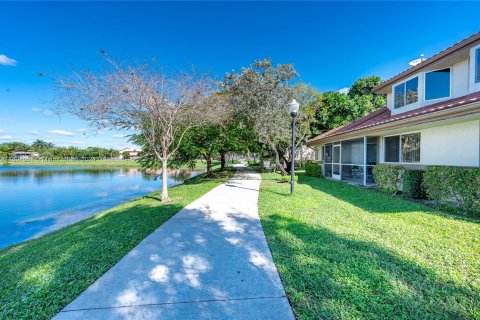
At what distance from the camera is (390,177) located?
8641 millimetres

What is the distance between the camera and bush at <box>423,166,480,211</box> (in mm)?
5562

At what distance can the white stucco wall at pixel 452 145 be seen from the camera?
6.61m

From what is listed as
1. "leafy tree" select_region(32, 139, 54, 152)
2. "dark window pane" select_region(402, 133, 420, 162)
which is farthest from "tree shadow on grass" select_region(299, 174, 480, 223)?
"leafy tree" select_region(32, 139, 54, 152)

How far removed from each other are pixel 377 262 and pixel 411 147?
809cm

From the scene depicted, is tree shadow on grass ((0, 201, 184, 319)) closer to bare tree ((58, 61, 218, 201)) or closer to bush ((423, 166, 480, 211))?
bare tree ((58, 61, 218, 201))

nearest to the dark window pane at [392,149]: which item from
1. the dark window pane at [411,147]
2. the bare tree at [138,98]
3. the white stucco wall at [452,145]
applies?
the dark window pane at [411,147]

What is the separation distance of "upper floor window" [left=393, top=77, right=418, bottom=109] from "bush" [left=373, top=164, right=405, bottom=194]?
3.42m

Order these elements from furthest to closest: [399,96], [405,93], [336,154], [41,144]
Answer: [41,144] < [336,154] < [399,96] < [405,93]

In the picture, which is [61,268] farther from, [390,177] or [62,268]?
[390,177]

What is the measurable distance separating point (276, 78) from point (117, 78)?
27.4ft

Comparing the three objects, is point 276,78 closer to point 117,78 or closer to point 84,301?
point 117,78

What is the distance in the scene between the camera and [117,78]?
6945 millimetres

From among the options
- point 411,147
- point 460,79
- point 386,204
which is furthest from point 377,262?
point 460,79

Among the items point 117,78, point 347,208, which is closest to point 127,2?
point 117,78
